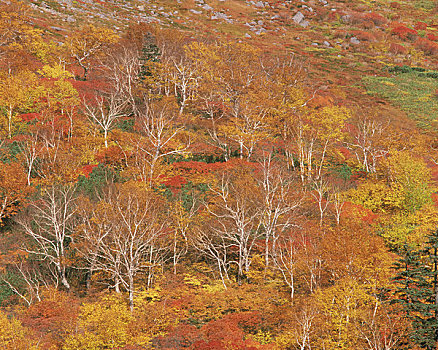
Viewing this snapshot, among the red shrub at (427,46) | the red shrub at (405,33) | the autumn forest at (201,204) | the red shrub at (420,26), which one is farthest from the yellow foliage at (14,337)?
the red shrub at (420,26)

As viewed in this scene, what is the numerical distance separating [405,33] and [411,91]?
177 ft

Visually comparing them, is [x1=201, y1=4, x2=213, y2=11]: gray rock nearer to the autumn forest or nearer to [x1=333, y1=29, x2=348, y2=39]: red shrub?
A: [x1=333, y1=29, x2=348, y2=39]: red shrub

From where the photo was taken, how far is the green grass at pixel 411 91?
9756cm

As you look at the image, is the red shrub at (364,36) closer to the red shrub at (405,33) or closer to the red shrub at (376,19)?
the red shrub at (405,33)

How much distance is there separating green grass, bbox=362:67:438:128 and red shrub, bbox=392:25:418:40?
103 feet

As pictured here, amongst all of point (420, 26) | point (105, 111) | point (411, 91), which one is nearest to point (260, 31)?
point (411, 91)

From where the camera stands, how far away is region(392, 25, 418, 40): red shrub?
505 ft

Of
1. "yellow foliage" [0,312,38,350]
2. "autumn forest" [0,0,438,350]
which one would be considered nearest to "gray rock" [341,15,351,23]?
"autumn forest" [0,0,438,350]

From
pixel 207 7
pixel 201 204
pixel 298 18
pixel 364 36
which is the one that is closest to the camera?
pixel 201 204

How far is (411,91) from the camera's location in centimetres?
11050

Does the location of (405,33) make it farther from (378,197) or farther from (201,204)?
(201,204)

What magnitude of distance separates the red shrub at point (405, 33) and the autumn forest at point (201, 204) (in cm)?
5277

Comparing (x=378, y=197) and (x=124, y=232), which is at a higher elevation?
(x=378, y=197)

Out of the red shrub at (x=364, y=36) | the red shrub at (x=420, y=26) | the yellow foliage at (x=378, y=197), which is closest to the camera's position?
the yellow foliage at (x=378, y=197)
